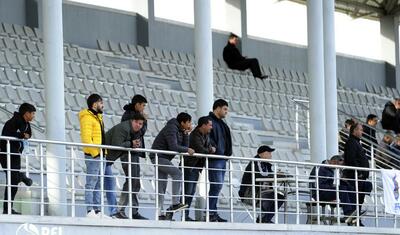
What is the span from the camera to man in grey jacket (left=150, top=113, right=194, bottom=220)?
1347 centimetres

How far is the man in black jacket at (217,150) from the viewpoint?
1414cm

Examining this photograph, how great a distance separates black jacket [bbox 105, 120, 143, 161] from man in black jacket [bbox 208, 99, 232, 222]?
123 cm

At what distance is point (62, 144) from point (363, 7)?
69.3 ft

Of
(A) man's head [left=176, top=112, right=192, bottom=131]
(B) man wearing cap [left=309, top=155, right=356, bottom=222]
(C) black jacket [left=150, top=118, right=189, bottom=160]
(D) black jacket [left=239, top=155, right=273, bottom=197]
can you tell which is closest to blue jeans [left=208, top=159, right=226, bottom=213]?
(D) black jacket [left=239, top=155, right=273, bottom=197]

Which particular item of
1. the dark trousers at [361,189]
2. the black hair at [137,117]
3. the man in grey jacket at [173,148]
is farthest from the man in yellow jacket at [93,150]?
the dark trousers at [361,189]

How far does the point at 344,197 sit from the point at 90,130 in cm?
441

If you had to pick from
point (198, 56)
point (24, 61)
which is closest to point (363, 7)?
point (24, 61)

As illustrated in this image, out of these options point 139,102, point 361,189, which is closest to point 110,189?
point 139,102

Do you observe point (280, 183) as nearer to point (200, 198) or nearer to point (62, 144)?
point (200, 198)

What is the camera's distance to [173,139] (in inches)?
535

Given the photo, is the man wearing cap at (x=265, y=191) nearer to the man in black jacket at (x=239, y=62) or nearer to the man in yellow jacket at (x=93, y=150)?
the man in yellow jacket at (x=93, y=150)

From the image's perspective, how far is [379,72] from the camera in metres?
33.0

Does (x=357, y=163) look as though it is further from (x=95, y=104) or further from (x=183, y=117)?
(x=95, y=104)

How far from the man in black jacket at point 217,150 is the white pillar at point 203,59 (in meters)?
1.64
